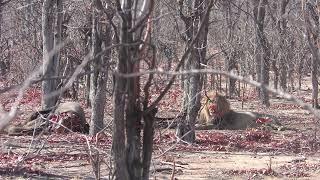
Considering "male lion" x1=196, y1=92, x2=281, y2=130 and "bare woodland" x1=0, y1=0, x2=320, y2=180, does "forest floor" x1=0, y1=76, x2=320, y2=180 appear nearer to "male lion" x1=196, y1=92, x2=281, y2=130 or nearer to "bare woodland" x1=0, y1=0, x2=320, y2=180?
"bare woodland" x1=0, y1=0, x2=320, y2=180

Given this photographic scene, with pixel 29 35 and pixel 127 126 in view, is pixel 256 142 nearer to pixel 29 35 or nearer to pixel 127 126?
pixel 127 126

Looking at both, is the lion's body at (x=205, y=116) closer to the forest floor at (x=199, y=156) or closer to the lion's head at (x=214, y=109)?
the lion's head at (x=214, y=109)

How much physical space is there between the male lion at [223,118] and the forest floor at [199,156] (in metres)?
1.15

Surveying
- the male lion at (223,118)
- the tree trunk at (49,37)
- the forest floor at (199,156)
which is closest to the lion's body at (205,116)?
the male lion at (223,118)

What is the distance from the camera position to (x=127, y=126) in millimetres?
4441

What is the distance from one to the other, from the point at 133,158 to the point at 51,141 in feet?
33.1

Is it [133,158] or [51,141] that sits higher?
[133,158]

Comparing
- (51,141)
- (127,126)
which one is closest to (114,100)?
(127,126)

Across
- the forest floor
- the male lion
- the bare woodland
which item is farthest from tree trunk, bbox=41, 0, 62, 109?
the male lion

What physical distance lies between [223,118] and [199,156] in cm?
643

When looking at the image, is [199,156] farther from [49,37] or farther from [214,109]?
[49,37]

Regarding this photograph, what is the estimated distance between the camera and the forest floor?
10.2 metres

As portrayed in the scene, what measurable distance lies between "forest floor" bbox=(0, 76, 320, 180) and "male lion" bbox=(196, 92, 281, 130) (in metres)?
1.15

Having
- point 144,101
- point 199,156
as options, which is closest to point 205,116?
point 199,156
